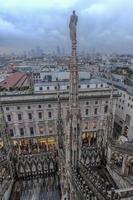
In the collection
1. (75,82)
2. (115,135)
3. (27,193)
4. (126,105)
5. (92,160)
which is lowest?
(115,135)

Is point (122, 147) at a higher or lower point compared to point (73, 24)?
lower

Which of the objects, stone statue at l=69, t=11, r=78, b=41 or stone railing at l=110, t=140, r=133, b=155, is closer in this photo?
stone statue at l=69, t=11, r=78, b=41

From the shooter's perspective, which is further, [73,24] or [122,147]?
[122,147]

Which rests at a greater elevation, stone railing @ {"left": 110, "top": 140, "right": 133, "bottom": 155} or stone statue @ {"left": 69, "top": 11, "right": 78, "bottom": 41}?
stone statue @ {"left": 69, "top": 11, "right": 78, "bottom": 41}

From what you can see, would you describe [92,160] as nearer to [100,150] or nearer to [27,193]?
[100,150]

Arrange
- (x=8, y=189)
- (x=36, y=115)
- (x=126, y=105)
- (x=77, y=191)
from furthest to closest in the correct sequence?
(x=126, y=105) → (x=36, y=115) → (x=8, y=189) → (x=77, y=191)

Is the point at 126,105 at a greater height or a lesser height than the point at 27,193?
greater

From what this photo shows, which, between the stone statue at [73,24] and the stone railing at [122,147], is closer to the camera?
the stone statue at [73,24]

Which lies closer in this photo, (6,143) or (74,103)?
(74,103)

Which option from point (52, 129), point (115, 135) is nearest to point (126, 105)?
point (115, 135)

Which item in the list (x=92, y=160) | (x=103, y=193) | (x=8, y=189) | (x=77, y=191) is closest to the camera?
(x=103, y=193)

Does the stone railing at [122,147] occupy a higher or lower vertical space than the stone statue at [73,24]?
lower
